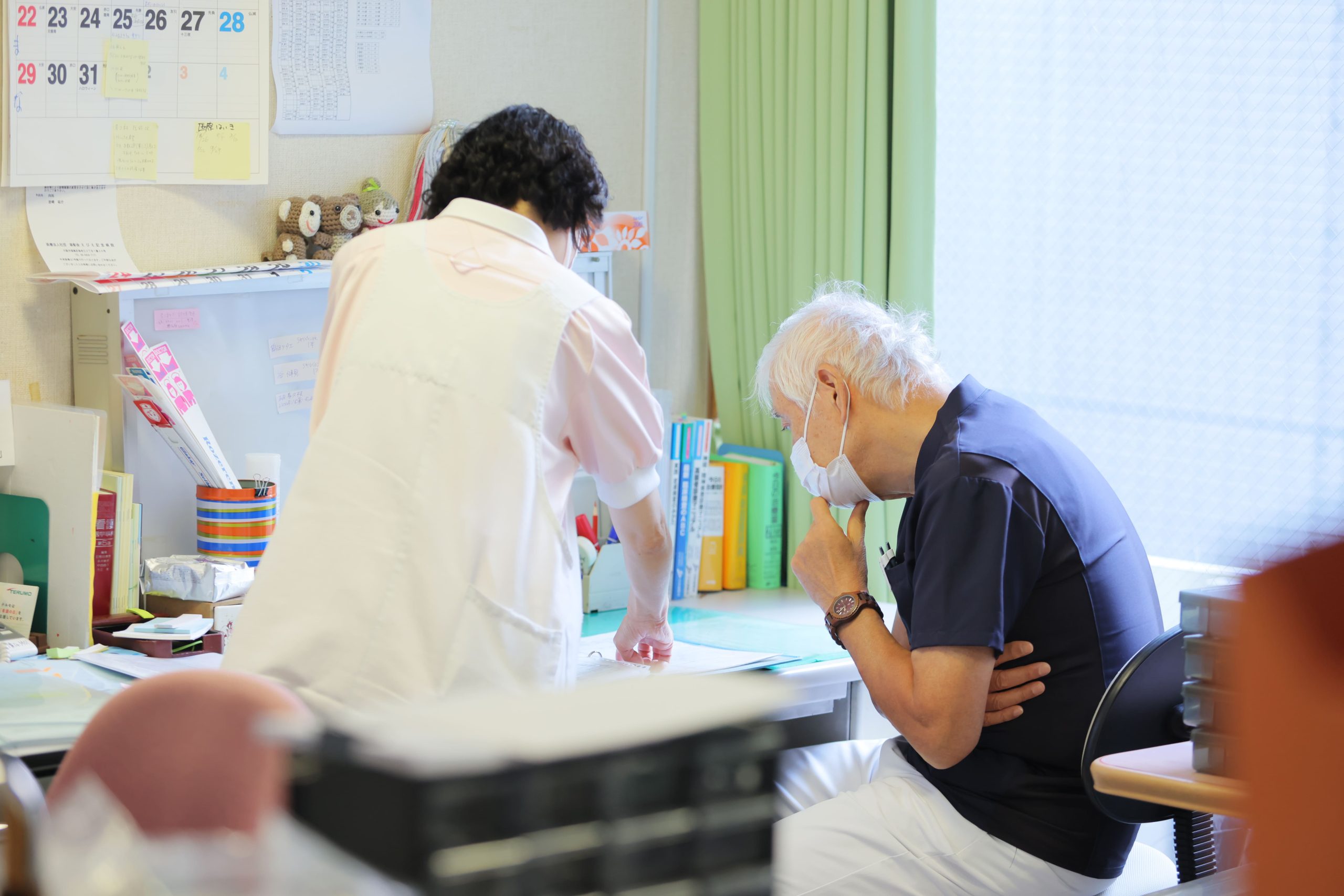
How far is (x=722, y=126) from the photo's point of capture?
9.35ft

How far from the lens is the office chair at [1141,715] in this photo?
1437 mm

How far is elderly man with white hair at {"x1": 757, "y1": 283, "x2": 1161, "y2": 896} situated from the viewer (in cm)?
148

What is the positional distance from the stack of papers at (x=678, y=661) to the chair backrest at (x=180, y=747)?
0.74m

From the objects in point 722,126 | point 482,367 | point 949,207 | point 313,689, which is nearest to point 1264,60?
point 949,207

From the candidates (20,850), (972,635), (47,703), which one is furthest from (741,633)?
(20,850)

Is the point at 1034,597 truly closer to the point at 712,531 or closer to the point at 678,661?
the point at 678,661

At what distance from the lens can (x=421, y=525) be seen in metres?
1.35

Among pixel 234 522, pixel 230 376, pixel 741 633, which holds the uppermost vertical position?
pixel 230 376

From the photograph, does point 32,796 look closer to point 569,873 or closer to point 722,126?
point 569,873

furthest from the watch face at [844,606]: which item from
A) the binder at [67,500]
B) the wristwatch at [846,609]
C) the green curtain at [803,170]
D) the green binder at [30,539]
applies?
the green binder at [30,539]

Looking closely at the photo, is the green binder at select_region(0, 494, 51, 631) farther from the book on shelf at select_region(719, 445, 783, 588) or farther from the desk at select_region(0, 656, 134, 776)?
the book on shelf at select_region(719, 445, 783, 588)

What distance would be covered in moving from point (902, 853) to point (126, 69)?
5.96ft

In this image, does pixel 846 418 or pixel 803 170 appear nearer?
pixel 846 418

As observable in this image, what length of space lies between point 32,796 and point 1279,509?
1906 millimetres
